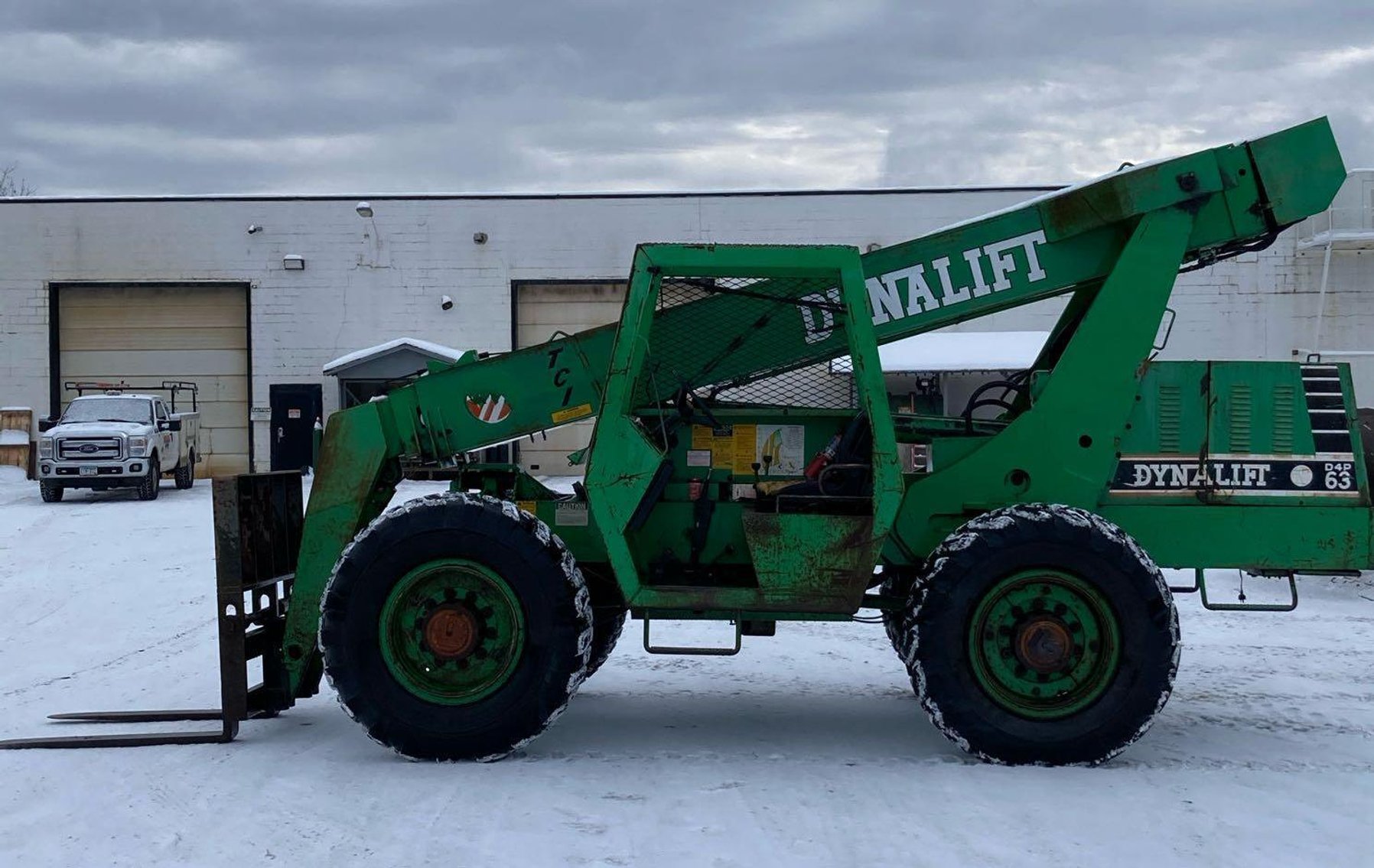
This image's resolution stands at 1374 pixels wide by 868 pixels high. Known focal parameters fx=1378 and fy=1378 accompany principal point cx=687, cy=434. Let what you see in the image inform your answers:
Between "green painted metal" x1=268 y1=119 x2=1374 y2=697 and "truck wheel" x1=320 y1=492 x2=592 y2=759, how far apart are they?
40 centimetres

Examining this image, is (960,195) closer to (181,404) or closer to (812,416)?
(181,404)

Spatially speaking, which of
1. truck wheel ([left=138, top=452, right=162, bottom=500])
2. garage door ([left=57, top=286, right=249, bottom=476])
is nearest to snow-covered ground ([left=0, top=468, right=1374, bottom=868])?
truck wheel ([left=138, top=452, right=162, bottom=500])

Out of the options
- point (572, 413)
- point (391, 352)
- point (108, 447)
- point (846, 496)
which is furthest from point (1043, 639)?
point (391, 352)

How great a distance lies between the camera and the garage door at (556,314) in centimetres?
3216

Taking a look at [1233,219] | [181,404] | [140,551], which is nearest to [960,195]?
[181,404]

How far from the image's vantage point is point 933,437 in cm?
732

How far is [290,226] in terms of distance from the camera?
32.6 metres

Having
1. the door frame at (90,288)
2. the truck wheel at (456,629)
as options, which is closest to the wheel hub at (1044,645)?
the truck wheel at (456,629)

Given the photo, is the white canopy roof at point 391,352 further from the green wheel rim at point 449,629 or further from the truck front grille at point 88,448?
the green wheel rim at point 449,629

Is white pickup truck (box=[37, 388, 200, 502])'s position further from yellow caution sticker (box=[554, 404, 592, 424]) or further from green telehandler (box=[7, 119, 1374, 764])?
Answer: yellow caution sticker (box=[554, 404, 592, 424])

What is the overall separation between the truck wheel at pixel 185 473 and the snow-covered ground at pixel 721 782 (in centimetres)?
1746

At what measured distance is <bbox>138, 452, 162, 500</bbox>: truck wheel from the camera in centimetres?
2417

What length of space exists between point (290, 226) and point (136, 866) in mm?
29209

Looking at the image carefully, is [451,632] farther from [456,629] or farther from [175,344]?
[175,344]
